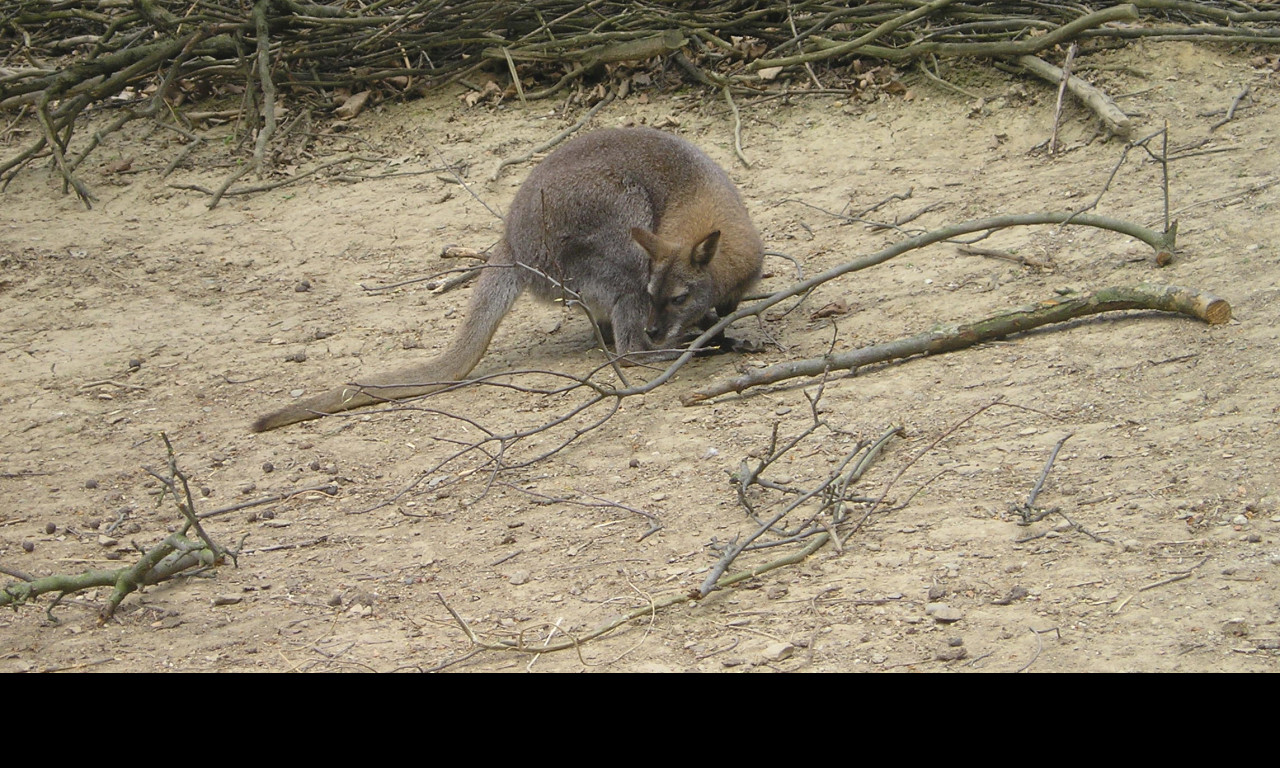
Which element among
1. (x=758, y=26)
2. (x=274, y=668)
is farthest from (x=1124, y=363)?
(x=758, y=26)

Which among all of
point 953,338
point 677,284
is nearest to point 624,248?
point 677,284

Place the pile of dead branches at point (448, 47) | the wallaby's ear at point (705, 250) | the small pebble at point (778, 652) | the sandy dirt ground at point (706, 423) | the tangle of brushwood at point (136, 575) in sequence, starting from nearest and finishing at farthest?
the small pebble at point (778, 652)
the sandy dirt ground at point (706, 423)
the tangle of brushwood at point (136, 575)
the wallaby's ear at point (705, 250)
the pile of dead branches at point (448, 47)

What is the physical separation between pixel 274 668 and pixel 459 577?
30.2 inches

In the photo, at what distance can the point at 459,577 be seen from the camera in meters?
3.74

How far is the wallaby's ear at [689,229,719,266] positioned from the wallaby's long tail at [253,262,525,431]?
0.93m

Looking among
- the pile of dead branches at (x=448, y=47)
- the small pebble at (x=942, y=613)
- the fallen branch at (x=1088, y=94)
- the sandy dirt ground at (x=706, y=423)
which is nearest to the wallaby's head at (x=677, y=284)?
the sandy dirt ground at (x=706, y=423)

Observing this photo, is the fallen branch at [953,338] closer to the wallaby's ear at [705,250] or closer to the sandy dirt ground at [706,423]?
the sandy dirt ground at [706,423]

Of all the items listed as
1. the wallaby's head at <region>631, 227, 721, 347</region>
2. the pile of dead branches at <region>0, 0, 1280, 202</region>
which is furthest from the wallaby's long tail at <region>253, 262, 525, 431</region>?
the pile of dead branches at <region>0, 0, 1280, 202</region>

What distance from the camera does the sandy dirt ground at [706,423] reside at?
315 cm

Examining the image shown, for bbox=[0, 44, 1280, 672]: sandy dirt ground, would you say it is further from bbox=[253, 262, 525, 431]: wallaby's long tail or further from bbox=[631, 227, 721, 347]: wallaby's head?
bbox=[631, 227, 721, 347]: wallaby's head

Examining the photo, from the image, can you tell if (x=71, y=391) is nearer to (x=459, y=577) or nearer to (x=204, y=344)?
(x=204, y=344)

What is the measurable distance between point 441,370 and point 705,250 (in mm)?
1417

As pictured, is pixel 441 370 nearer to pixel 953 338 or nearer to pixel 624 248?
pixel 624 248

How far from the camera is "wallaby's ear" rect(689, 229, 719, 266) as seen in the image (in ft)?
18.6
